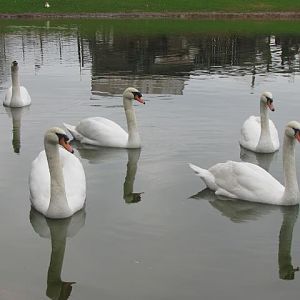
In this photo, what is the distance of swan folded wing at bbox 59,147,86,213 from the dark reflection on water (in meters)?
10.3

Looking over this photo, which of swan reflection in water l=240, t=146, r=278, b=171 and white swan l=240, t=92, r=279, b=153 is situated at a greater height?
white swan l=240, t=92, r=279, b=153

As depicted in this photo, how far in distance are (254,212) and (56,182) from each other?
2.87 m


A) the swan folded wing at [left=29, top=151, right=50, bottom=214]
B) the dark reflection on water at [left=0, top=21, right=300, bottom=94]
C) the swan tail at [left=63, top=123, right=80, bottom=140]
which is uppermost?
the swan folded wing at [left=29, top=151, right=50, bottom=214]

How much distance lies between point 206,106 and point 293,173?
8207mm

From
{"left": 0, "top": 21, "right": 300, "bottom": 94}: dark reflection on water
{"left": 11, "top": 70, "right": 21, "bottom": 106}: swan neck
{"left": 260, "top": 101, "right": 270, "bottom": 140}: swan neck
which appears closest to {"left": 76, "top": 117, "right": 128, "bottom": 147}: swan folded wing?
{"left": 260, "top": 101, "right": 270, "bottom": 140}: swan neck

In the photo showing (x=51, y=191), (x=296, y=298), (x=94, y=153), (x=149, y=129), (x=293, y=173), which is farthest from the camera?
(x=149, y=129)

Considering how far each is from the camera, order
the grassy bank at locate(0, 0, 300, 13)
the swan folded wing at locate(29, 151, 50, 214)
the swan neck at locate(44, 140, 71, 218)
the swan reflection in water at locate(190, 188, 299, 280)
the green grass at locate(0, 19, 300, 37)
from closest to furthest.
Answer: the swan reflection in water at locate(190, 188, 299, 280) < the swan neck at locate(44, 140, 71, 218) < the swan folded wing at locate(29, 151, 50, 214) < the green grass at locate(0, 19, 300, 37) < the grassy bank at locate(0, 0, 300, 13)

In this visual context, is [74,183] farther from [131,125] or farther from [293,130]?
[131,125]

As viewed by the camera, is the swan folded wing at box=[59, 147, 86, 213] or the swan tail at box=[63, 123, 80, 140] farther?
the swan tail at box=[63, 123, 80, 140]

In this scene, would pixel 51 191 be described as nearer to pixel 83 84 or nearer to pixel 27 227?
pixel 27 227

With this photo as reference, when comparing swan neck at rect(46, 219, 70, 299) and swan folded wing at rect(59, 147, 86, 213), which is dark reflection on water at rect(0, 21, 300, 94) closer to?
swan folded wing at rect(59, 147, 86, 213)

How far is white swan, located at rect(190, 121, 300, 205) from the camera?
29.7 ft

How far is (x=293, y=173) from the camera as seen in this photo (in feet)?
29.6


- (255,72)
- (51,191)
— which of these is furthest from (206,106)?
(51,191)
